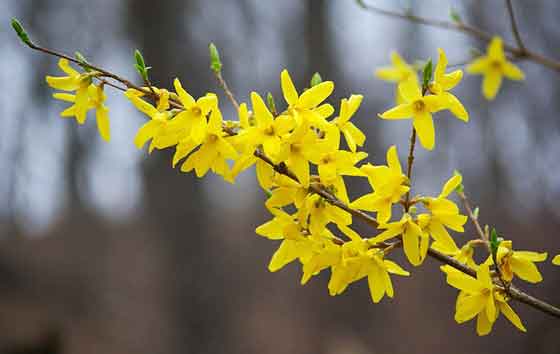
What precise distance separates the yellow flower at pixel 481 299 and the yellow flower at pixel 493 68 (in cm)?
60

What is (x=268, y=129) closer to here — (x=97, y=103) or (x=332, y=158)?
(x=332, y=158)

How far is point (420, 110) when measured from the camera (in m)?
0.90

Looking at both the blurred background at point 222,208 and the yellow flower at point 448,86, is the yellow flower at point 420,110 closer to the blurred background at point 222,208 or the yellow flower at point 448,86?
the yellow flower at point 448,86

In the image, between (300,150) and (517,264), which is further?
(517,264)

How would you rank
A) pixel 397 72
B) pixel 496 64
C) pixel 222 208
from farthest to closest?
pixel 222 208 → pixel 397 72 → pixel 496 64

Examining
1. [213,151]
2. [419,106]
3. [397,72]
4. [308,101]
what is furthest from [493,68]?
[213,151]

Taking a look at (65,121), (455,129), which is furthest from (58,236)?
(455,129)

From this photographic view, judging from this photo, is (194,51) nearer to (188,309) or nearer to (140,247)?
(188,309)

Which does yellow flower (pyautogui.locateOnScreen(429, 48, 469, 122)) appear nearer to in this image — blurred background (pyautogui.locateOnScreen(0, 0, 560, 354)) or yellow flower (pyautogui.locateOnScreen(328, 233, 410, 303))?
yellow flower (pyautogui.locateOnScreen(328, 233, 410, 303))

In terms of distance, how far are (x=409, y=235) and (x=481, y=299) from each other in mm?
162

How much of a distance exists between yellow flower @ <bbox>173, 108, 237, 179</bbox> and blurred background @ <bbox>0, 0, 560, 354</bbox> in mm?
4182

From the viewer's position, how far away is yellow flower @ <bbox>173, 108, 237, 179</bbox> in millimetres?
856

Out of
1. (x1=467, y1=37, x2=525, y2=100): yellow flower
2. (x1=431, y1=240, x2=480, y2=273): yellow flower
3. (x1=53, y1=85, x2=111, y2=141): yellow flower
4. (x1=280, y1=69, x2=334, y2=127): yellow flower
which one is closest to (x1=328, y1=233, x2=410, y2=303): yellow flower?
(x1=431, y1=240, x2=480, y2=273): yellow flower

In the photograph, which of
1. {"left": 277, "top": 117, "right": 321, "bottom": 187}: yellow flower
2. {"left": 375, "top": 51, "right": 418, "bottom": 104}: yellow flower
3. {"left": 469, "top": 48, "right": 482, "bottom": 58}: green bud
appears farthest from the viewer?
{"left": 375, "top": 51, "right": 418, "bottom": 104}: yellow flower
